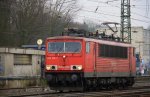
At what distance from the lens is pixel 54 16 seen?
58969 mm

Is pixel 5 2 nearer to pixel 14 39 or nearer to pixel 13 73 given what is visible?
pixel 14 39

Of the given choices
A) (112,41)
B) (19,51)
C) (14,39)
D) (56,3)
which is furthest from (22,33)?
(112,41)

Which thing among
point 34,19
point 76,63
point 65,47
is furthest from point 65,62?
point 34,19

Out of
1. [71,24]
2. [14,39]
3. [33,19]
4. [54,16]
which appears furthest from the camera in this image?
[71,24]

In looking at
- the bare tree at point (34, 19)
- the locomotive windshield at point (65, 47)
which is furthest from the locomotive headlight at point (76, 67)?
the bare tree at point (34, 19)

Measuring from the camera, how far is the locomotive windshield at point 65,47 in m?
22.9

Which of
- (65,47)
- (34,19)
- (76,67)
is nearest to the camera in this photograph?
(76,67)

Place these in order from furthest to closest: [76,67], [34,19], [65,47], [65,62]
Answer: [34,19]
[65,47]
[65,62]
[76,67]

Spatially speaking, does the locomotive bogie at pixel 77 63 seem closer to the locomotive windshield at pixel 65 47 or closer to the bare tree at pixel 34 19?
the locomotive windshield at pixel 65 47

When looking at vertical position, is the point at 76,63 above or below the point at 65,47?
below

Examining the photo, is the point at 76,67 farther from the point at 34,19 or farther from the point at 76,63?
the point at 34,19

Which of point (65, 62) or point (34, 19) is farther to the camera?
point (34, 19)

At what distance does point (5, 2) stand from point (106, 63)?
21.8m

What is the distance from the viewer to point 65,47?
23047 mm
